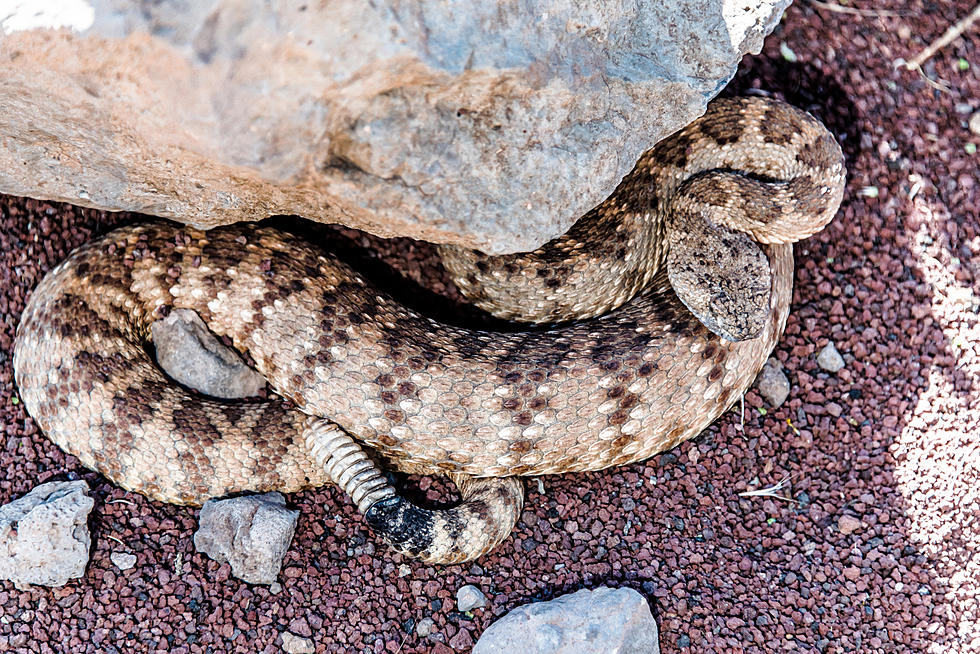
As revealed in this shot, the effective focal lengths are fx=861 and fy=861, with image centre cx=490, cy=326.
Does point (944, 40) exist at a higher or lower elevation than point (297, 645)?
higher

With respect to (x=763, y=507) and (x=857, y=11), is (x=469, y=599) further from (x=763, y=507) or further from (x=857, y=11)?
(x=857, y=11)

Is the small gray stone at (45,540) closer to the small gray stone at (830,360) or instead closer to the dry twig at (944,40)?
the small gray stone at (830,360)

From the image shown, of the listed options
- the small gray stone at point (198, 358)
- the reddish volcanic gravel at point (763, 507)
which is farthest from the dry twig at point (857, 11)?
the small gray stone at point (198, 358)

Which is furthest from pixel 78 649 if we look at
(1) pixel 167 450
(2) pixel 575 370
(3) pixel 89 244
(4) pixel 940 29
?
(4) pixel 940 29

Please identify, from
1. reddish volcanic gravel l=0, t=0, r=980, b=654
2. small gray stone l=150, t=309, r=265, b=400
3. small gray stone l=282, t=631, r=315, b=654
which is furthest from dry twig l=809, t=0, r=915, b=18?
small gray stone l=282, t=631, r=315, b=654

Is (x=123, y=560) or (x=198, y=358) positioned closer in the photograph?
(x=123, y=560)

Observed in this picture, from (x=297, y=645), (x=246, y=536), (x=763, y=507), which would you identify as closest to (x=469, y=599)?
(x=297, y=645)

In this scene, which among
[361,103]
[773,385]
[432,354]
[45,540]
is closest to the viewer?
[361,103]
